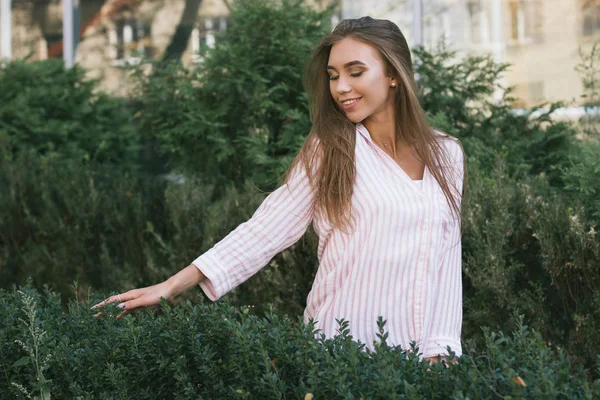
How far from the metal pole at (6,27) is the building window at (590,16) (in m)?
6.00

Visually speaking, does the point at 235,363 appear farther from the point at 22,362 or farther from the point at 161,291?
the point at 22,362

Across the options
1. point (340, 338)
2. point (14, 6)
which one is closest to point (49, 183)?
point (340, 338)

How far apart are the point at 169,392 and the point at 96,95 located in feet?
18.1

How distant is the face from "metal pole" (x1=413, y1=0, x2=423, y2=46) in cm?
507

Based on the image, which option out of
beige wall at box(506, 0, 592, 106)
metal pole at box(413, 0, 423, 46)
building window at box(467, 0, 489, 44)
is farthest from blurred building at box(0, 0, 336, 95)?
beige wall at box(506, 0, 592, 106)

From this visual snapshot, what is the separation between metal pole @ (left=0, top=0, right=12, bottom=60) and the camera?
9242 millimetres

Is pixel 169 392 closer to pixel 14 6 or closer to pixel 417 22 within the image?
pixel 417 22

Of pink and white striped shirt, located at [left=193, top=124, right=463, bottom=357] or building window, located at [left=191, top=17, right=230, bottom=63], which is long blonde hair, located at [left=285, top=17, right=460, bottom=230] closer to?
pink and white striped shirt, located at [left=193, top=124, right=463, bottom=357]

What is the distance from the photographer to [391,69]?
2.82 metres

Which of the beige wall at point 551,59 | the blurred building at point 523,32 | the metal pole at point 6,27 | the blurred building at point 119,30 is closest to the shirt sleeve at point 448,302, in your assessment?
the blurred building at point 523,32

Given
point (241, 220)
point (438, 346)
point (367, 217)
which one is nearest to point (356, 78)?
point (367, 217)

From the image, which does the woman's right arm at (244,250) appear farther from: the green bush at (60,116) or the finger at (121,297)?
the green bush at (60,116)

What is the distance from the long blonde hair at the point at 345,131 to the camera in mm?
2617

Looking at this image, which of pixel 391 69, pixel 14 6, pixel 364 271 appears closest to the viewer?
pixel 364 271
